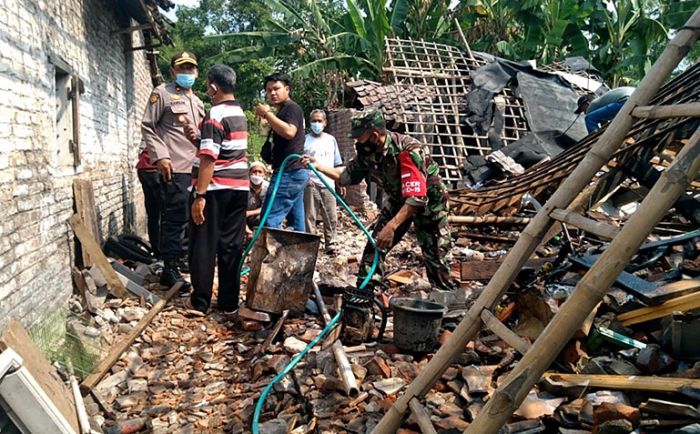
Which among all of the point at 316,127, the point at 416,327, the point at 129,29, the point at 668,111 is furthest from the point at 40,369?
the point at 129,29

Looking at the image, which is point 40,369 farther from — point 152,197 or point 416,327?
point 152,197

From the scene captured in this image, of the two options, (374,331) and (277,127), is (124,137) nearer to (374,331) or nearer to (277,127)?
(277,127)

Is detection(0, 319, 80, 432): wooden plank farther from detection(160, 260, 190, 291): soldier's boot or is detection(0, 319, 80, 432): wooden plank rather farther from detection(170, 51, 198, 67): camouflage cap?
detection(170, 51, 198, 67): camouflage cap

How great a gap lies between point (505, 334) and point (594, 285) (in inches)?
14.9

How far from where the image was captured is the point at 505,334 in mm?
1731

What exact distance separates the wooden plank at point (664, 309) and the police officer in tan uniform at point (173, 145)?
4014mm

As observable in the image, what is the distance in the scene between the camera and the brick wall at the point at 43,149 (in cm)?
341

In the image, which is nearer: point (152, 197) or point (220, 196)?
point (220, 196)

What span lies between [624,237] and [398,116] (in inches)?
356

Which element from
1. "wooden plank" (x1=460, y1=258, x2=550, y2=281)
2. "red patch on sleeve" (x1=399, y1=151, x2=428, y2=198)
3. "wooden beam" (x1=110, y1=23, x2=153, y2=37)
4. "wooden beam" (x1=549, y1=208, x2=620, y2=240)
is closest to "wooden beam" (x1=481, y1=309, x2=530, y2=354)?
"wooden beam" (x1=549, y1=208, x2=620, y2=240)

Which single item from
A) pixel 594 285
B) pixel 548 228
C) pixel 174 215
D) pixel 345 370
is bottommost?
pixel 345 370

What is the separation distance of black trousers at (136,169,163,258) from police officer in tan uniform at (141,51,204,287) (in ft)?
1.18

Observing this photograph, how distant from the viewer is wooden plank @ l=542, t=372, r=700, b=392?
2.23 metres

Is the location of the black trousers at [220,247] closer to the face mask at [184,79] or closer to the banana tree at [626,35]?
the face mask at [184,79]
